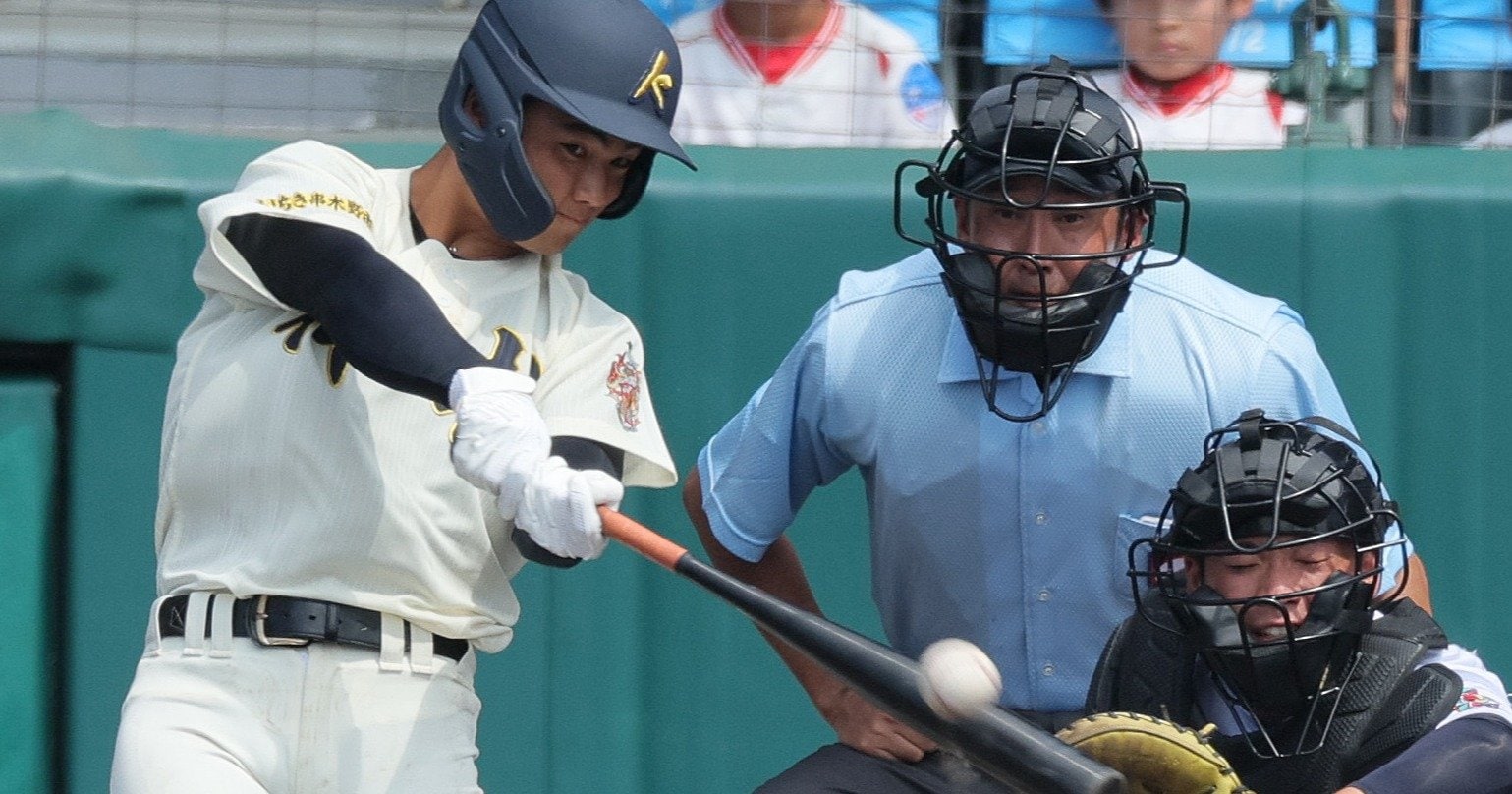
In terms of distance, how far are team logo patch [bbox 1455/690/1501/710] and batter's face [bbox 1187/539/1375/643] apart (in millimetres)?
201

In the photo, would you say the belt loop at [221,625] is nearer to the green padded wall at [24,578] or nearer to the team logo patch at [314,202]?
the team logo patch at [314,202]

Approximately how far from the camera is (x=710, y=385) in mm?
4348

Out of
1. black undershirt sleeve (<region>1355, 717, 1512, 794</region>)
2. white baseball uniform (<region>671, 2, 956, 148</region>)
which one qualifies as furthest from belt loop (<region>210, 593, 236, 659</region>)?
white baseball uniform (<region>671, 2, 956, 148</region>)

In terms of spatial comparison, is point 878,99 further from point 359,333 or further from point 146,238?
point 359,333

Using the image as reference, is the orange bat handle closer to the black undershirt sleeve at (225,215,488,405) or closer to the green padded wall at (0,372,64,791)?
the black undershirt sleeve at (225,215,488,405)

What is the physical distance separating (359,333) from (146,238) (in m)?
1.48

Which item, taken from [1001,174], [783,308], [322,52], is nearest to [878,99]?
[783,308]

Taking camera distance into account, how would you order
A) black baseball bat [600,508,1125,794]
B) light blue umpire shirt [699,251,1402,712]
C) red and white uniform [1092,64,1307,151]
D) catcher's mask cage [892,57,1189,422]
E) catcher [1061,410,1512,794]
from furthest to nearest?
red and white uniform [1092,64,1307,151], light blue umpire shirt [699,251,1402,712], catcher's mask cage [892,57,1189,422], catcher [1061,410,1512,794], black baseball bat [600,508,1125,794]

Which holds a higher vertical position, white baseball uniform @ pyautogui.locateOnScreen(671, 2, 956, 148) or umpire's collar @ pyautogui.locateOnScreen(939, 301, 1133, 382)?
white baseball uniform @ pyautogui.locateOnScreen(671, 2, 956, 148)

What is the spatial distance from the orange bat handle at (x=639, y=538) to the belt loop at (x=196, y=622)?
56 centimetres

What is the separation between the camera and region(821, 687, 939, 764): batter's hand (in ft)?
10.9

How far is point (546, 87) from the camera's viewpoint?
3.08 m

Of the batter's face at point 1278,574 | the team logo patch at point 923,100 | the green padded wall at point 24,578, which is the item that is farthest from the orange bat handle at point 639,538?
the team logo patch at point 923,100

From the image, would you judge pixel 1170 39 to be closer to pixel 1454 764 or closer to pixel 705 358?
pixel 705 358
